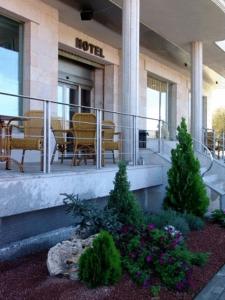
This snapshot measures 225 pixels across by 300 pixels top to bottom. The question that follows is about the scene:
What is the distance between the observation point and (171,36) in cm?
1349

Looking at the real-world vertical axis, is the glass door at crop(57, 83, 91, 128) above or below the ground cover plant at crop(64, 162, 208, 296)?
above

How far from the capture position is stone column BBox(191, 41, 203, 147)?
14220 mm

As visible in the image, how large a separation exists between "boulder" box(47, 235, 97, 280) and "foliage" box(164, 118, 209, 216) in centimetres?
374

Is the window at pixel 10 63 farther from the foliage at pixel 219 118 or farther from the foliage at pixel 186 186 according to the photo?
the foliage at pixel 219 118

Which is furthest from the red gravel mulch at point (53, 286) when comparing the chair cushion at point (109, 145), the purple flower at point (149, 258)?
the chair cushion at point (109, 145)

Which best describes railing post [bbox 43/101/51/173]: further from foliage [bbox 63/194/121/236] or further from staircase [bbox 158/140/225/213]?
staircase [bbox 158/140/225/213]

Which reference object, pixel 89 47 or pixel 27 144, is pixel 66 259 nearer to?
pixel 27 144

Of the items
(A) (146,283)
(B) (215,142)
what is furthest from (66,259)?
(B) (215,142)

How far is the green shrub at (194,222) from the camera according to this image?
7801 mm

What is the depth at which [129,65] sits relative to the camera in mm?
9625

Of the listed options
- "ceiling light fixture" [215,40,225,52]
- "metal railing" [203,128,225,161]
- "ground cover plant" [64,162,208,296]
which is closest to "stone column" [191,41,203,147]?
"metal railing" [203,128,225,161]

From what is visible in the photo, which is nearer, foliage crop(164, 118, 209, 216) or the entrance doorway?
foliage crop(164, 118, 209, 216)

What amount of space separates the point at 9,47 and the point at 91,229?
619cm

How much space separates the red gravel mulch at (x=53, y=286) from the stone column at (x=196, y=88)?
911 cm
